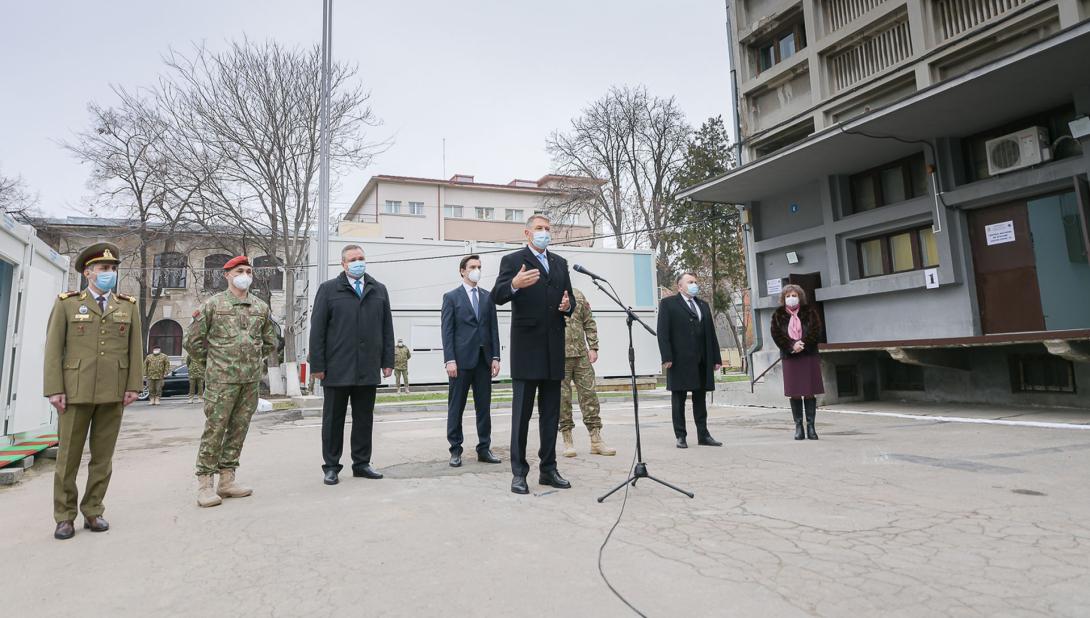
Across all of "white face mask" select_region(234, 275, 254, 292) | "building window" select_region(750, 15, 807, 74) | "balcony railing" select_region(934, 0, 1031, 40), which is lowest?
"white face mask" select_region(234, 275, 254, 292)

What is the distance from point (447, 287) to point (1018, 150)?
59.0 ft

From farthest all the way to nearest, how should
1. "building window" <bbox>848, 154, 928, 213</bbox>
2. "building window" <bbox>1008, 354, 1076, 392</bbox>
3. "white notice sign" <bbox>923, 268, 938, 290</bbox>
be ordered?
1. "building window" <bbox>848, 154, 928, 213</bbox>
2. "white notice sign" <bbox>923, 268, 938, 290</bbox>
3. "building window" <bbox>1008, 354, 1076, 392</bbox>

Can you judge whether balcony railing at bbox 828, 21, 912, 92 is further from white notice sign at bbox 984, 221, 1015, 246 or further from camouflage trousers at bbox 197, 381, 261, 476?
camouflage trousers at bbox 197, 381, 261, 476

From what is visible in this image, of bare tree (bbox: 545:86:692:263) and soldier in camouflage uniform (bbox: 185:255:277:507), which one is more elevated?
bare tree (bbox: 545:86:692:263)

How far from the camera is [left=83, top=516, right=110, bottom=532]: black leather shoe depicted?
388 cm

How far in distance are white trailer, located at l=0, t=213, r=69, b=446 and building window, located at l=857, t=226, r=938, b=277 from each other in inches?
538

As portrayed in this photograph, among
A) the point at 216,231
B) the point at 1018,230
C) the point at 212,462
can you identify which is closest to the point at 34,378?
the point at 212,462

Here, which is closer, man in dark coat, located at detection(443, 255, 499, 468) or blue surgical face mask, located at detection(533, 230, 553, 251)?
blue surgical face mask, located at detection(533, 230, 553, 251)

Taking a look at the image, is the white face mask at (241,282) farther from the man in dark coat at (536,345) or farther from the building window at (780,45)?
the building window at (780,45)

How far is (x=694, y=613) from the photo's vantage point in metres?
2.24

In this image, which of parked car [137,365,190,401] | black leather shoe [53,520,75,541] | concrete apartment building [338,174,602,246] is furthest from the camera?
concrete apartment building [338,174,602,246]

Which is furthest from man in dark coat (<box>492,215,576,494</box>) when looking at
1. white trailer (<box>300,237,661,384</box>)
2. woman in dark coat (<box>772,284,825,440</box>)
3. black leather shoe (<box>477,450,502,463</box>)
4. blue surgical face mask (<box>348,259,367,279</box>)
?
white trailer (<box>300,237,661,384</box>)

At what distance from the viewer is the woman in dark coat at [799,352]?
7059mm

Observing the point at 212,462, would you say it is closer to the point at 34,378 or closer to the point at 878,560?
the point at 878,560
